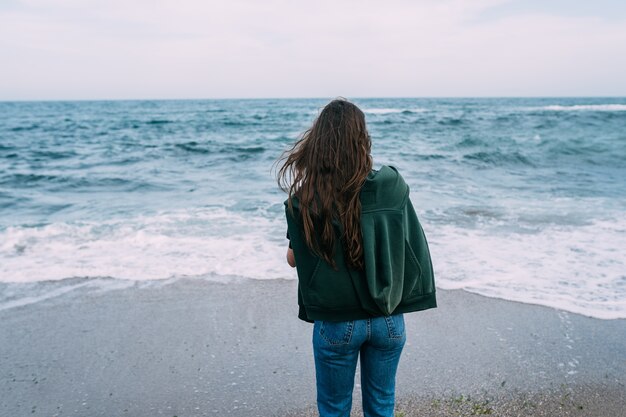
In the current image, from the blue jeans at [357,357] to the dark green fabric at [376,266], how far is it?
0.19 feet

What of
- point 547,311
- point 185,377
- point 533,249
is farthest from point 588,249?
point 185,377

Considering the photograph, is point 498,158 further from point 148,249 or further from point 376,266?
point 376,266

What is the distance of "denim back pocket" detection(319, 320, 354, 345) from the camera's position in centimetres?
201

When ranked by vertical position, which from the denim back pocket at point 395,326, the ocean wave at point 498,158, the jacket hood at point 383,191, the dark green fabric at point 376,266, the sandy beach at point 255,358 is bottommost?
the ocean wave at point 498,158

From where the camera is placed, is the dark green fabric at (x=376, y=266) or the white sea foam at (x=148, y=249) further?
the white sea foam at (x=148, y=249)

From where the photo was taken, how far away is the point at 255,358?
148 inches

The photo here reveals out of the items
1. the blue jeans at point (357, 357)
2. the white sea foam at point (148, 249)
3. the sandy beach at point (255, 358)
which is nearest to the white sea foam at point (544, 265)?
the sandy beach at point (255, 358)

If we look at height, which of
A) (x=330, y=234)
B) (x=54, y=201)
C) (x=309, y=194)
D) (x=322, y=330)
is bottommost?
(x=54, y=201)

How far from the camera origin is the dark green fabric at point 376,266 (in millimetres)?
1912

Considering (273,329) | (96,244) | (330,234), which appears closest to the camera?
(330,234)

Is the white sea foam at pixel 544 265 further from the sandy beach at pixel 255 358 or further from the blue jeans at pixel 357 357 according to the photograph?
the blue jeans at pixel 357 357

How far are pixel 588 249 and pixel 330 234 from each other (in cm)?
567

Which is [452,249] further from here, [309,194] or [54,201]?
[54,201]

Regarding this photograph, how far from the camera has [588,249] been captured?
6.41m
